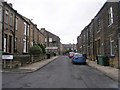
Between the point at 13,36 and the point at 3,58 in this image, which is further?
the point at 13,36

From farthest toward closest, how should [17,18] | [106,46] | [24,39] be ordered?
[24,39]
[17,18]
[106,46]

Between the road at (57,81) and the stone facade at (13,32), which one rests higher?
Answer: the stone facade at (13,32)

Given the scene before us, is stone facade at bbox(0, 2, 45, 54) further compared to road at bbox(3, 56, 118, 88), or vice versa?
stone facade at bbox(0, 2, 45, 54)

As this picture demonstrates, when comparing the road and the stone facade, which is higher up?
the stone facade

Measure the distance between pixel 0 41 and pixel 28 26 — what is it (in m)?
17.0

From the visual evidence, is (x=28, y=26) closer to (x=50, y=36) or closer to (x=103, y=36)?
(x=103, y=36)

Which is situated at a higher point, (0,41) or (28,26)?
(28,26)

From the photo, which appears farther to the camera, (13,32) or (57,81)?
(13,32)

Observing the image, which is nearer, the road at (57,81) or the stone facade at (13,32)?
the road at (57,81)

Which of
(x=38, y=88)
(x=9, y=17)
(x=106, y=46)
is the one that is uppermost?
(x=9, y=17)

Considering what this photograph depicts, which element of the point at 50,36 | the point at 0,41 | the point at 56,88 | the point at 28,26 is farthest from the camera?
the point at 50,36

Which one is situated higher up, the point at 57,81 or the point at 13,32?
the point at 13,32

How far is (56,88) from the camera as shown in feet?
36.8

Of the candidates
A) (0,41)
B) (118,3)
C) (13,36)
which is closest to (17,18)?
(13,36)
